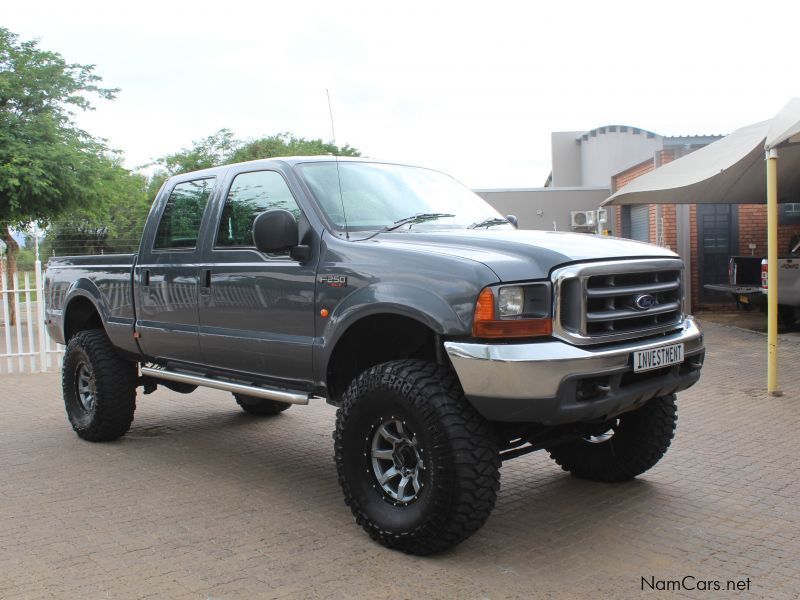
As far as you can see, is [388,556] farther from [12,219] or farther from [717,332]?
[12,219]

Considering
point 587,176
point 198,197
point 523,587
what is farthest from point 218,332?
point 587,176

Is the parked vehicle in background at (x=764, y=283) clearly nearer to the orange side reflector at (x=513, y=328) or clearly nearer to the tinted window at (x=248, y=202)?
the tinted window at (x=248, y=202)

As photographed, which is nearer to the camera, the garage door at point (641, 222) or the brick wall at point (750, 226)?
the brick wall at point (750, 226)

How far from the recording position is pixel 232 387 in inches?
202

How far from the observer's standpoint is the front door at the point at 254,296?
184 inches

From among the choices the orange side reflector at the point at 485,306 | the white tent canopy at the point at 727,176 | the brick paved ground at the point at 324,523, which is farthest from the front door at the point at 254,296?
the white tent canopy at the point at 727,176

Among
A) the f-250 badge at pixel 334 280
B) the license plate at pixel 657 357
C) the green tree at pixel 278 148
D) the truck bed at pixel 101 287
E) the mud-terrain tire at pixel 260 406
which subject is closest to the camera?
the license plate at pixel 657 357

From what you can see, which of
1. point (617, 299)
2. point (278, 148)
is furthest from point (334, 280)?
point (278, 148)

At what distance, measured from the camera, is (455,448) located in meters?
3.74

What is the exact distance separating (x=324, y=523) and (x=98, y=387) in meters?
2.82

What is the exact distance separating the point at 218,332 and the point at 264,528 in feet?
4.51

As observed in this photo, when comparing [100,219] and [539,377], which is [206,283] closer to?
[539,377]

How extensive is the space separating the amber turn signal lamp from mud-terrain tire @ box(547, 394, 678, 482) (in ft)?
4.51

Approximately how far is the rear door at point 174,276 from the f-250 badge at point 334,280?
1.31 m
